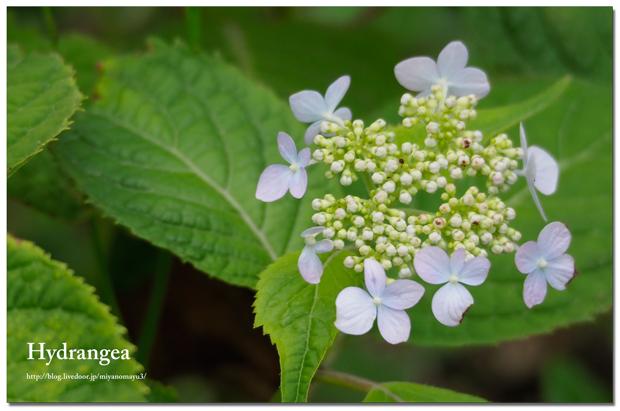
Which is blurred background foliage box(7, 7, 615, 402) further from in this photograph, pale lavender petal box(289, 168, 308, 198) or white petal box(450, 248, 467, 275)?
white petal box(450, 248, 467, 275)

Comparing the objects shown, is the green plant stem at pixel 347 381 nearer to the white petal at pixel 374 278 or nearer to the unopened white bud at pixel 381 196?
the white petal at pixel 374 278

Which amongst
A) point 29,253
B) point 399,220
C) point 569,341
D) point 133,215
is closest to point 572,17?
point 569,341

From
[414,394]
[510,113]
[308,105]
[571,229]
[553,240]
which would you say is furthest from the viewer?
[571,229]

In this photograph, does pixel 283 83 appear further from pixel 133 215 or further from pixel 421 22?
pixel 133 215

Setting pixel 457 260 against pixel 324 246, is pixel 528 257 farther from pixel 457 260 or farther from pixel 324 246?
pixel 324 246

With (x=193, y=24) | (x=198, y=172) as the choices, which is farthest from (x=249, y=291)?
(x=193, y=24)
